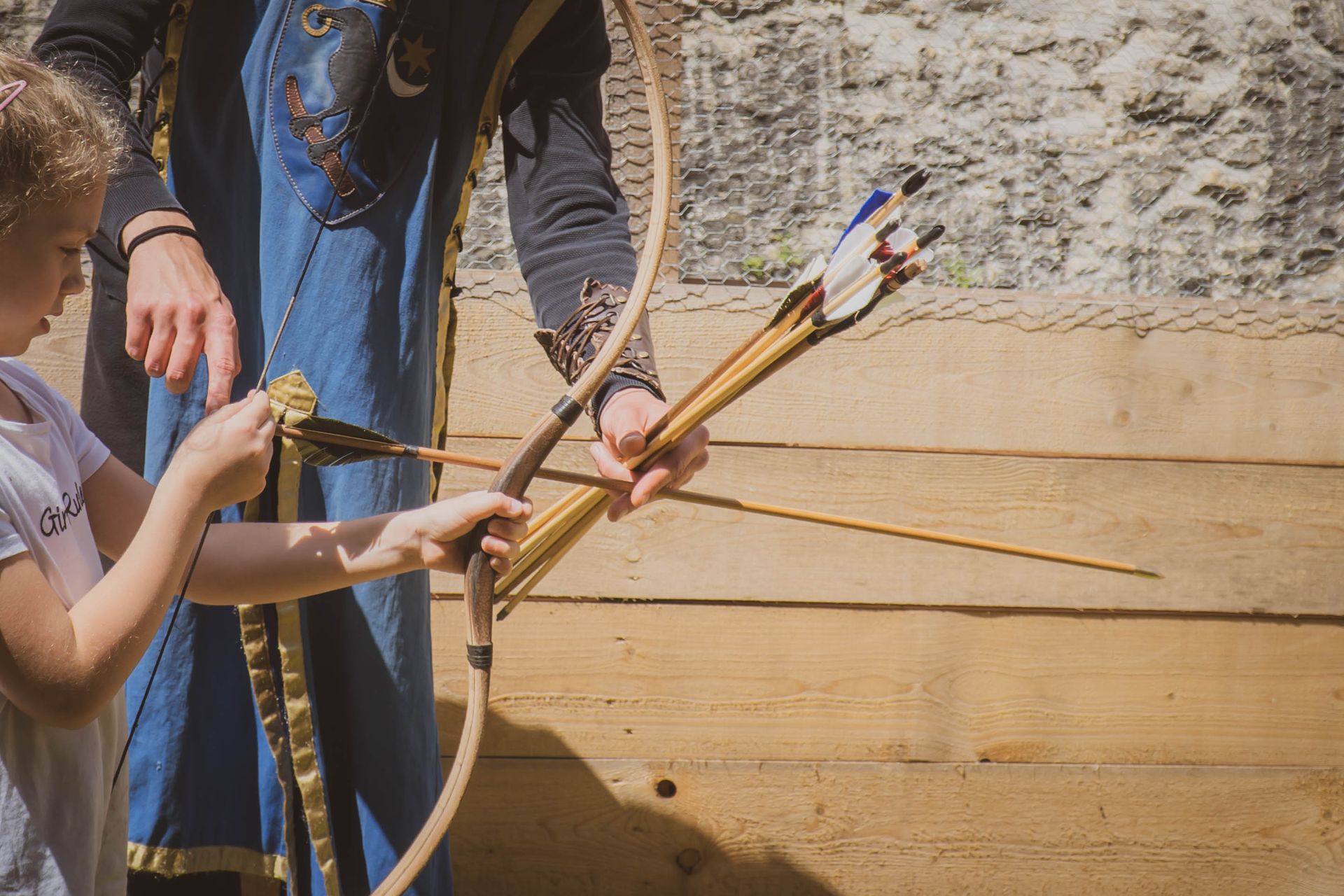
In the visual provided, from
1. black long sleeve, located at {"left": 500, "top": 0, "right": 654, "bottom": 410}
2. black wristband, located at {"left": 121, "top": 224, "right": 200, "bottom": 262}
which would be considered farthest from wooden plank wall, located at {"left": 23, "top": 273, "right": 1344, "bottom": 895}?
Answer: black wristband, located at {"left": 121, "top": 224, "right": 200, "bottom": 262}

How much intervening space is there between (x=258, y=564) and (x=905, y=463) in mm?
807

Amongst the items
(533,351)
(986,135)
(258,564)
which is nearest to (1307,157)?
(986,135)

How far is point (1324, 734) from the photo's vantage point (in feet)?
4.54

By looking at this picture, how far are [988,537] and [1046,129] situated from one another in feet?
1.81

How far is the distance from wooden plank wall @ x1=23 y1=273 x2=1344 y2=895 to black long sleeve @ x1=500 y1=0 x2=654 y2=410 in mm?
359

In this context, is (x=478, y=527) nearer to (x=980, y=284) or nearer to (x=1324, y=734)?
(x=980, y=284)

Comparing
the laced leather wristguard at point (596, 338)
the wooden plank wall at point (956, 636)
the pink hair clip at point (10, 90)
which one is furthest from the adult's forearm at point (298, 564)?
the wooden plank wall at point (956, 636)

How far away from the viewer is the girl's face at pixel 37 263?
0.60 meters

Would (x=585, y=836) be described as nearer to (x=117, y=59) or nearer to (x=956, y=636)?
(x=956, y=636)

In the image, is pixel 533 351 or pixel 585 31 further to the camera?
pixel 533 351

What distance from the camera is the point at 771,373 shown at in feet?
2.70

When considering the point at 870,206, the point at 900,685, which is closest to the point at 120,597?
the point at 870,206

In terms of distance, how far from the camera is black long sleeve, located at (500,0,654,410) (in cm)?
90

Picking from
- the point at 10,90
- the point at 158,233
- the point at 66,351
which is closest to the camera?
the point at 10,90
